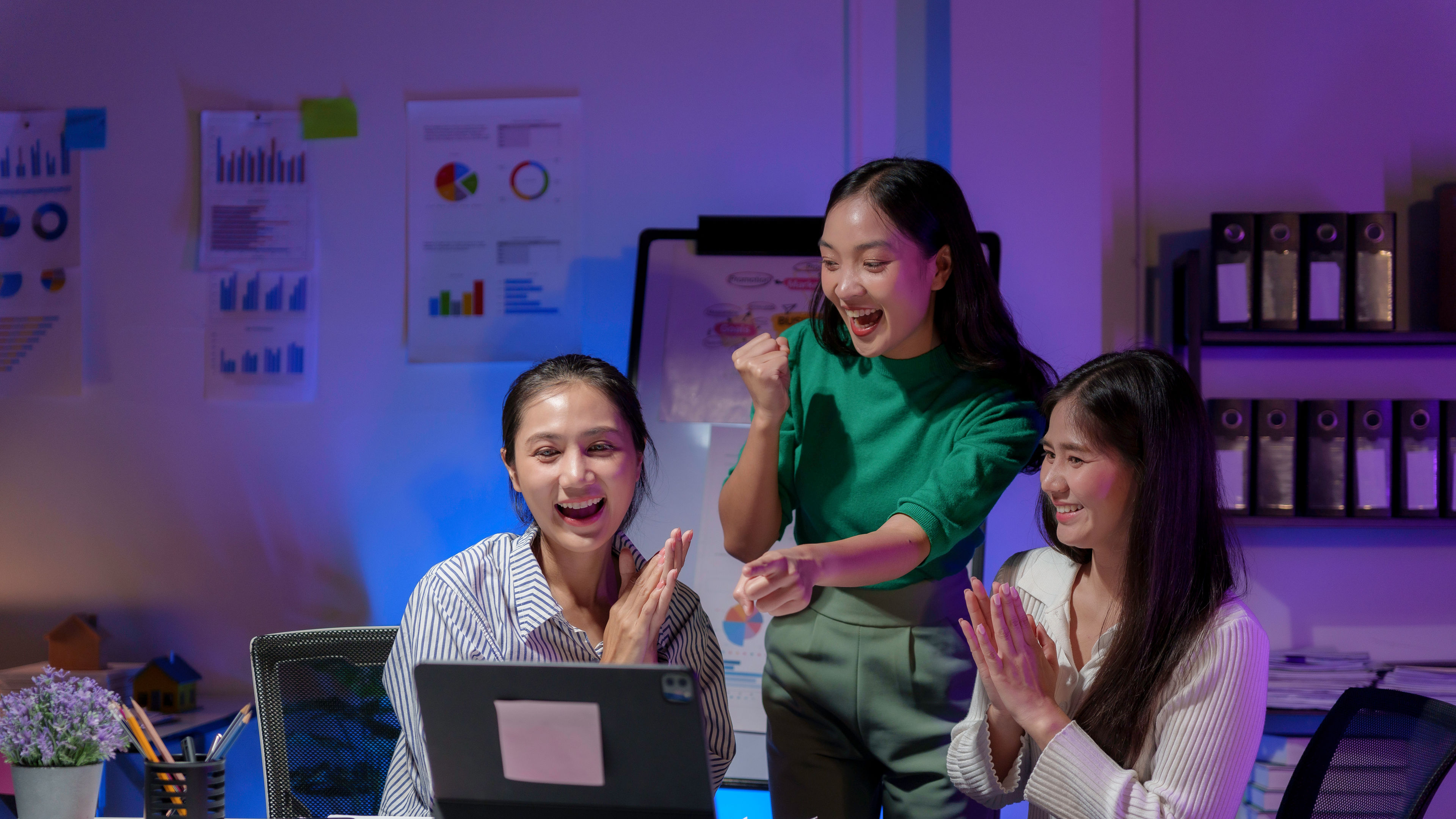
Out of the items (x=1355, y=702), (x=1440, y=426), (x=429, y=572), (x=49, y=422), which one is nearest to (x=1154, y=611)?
(x=1355, y=702)

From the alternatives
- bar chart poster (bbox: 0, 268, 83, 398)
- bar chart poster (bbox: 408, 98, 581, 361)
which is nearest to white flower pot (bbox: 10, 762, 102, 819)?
bar chart poster (bbox: 408, 98, 581, 361)

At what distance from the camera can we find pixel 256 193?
2.94 metres

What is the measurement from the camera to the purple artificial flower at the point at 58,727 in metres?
1.16

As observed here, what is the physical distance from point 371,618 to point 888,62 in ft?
6.73

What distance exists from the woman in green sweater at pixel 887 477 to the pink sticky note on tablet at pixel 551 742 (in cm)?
52

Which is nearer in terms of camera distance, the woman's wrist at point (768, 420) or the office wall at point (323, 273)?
the woman's wrist at point (768, 420)

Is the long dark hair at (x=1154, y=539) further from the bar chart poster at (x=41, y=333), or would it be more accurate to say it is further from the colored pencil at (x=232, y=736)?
the bar chart poster at (x=41, y=333)

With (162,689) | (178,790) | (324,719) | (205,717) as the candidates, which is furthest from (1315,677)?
(162,689)

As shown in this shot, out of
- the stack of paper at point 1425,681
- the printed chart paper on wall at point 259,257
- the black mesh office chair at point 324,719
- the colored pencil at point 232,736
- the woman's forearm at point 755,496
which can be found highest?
the printed chart paper on wall at point 259,257

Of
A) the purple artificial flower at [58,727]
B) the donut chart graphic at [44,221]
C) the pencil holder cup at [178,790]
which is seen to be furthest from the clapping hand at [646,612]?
the donut chart graphic at [44,221]

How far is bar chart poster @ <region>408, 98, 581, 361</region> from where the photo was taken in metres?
2.84

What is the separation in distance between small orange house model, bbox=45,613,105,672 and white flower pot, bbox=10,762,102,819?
1.76 metres

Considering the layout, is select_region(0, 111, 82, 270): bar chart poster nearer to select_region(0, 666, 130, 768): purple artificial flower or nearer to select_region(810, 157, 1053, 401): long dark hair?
select_region(0, 666, 130, 768): purple artificial flower

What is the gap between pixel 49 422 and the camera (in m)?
3.01
